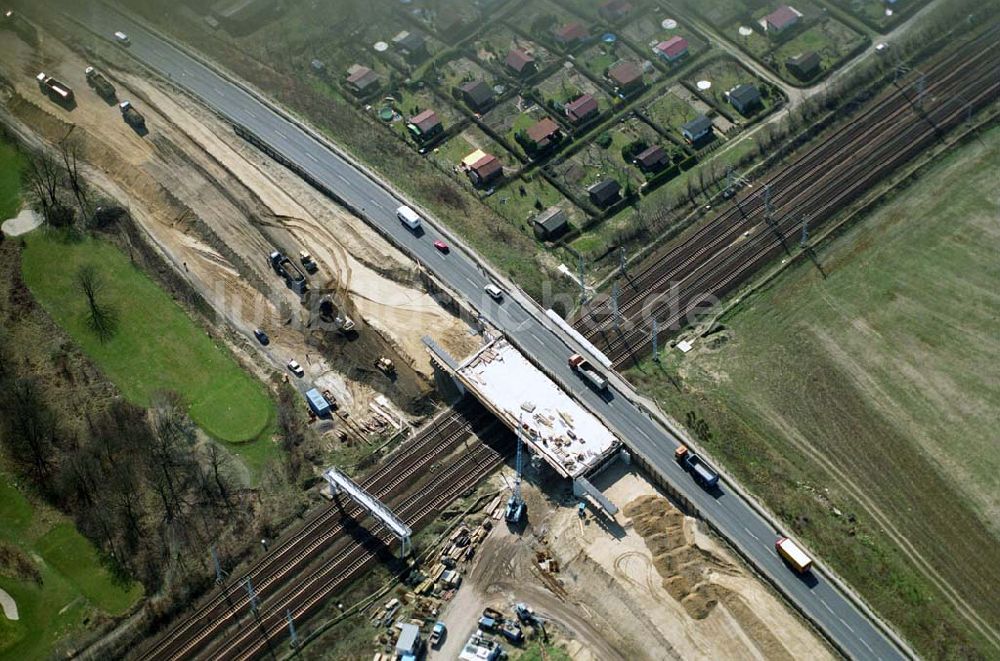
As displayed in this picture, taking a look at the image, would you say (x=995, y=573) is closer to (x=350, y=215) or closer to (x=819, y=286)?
(x=819, y=286)

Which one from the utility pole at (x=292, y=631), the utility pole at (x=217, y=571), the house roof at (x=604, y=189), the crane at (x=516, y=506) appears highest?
the house roof at (x=604, y=189)

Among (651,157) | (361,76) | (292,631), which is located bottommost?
(292,631)

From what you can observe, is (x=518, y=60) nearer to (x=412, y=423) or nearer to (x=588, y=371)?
(x=588, y=371)

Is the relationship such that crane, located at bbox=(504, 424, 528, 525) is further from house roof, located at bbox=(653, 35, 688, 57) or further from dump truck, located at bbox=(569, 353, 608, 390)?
house roof, located at bbox=(653, 35, 688, 57)

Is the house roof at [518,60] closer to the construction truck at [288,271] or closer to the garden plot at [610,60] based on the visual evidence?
the garden plot at [610,60]

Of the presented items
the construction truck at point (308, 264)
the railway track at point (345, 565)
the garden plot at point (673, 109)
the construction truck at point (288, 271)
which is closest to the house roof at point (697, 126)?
the garden plot at point (673, 109)

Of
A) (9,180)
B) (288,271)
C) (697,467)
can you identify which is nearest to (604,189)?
(288,271)

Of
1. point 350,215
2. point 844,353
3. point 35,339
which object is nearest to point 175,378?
point 35,339

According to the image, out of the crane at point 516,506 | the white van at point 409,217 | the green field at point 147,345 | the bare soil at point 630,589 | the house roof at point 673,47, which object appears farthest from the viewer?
the house roof at point 673,47
